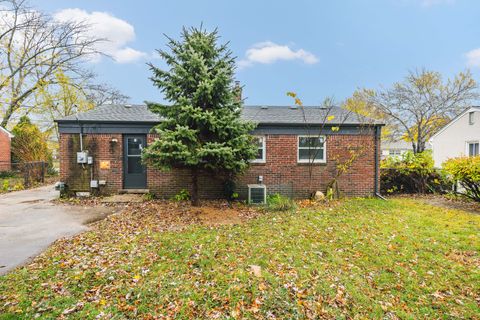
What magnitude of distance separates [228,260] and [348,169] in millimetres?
7373

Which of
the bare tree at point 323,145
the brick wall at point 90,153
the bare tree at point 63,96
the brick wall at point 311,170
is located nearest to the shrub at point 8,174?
the bare tree at point 63,96

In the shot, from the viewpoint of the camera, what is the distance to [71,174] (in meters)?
9.27

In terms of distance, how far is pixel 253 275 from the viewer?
3633 millimetres

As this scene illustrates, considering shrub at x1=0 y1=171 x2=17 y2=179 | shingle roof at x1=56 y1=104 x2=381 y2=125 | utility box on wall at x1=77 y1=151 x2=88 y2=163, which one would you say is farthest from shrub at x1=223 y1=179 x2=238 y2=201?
shrub at x1=0 y1=171 x2=17 y2=179

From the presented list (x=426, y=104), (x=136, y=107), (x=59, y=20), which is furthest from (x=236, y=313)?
(x=426, y=104)

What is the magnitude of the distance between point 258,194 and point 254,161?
1386mm

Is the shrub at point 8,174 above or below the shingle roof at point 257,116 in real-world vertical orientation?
below

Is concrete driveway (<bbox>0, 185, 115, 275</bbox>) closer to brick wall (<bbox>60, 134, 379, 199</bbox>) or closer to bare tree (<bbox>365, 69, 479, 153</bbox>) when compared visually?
brick wall (<bbox>60, 134, 379, 199</bbox>)

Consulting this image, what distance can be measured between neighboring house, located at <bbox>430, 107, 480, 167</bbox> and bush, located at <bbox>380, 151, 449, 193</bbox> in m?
5.81

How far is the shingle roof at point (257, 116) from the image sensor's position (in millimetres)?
9203

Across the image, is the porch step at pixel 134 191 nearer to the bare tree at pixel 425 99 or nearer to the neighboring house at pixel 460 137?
the neighboring house at pixel 460 137

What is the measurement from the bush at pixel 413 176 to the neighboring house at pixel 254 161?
7.25 ft

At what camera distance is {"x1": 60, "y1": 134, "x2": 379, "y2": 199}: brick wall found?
9211mm

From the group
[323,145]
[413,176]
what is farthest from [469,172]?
[323,145]
